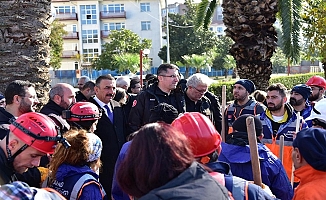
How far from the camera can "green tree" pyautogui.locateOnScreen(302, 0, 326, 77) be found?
1228 cm

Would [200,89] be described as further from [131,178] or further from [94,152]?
[131,178]

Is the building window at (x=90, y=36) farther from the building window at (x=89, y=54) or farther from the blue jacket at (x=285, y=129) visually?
the blue jacket at (x=285, y=129)

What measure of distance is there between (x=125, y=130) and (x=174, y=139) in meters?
3.50

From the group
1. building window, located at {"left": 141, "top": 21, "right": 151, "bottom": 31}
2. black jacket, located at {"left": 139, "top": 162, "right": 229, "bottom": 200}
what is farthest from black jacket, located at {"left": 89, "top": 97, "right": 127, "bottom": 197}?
building window, located at {"left": 141, "top": 21, "right": 151, "bottom": 31}

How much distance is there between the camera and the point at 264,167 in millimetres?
3016

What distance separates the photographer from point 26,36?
472cm

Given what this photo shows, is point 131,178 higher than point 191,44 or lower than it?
lower

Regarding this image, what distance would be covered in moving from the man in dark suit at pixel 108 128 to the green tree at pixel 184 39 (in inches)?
1631

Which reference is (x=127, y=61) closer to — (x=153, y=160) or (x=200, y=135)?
(x=200, y=135)

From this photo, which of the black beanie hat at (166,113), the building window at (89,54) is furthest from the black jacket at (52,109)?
the building window at (89,54)

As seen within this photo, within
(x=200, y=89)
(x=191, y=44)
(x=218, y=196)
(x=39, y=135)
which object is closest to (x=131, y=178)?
(x=218, y=196)

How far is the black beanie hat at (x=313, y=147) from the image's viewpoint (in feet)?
8.28

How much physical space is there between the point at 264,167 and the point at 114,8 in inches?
2163

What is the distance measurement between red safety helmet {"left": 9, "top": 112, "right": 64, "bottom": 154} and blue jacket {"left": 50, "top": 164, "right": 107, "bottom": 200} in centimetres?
22
